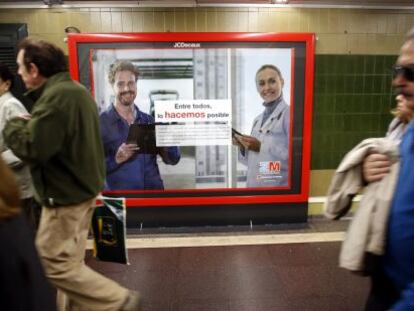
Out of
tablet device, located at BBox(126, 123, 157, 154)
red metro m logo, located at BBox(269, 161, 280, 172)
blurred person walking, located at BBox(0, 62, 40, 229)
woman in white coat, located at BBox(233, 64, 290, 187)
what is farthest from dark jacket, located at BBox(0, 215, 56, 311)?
red metro m logo, located at BBox(269, 161, 280, 172)

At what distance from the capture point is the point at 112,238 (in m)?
2.23

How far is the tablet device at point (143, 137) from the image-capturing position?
3.45m

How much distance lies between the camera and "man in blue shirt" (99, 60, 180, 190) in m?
3.39

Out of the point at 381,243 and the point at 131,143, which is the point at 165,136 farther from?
the point at 381,243

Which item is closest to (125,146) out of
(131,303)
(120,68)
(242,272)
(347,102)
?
(120,68)

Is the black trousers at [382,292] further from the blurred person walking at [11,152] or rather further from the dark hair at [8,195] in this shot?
the blurred person walking at [11,152]

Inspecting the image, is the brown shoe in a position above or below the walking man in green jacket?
below

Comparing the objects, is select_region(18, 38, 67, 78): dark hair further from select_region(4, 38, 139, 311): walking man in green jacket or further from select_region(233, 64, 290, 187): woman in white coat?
select_region(233, 64, 290, 187): woman in white coat

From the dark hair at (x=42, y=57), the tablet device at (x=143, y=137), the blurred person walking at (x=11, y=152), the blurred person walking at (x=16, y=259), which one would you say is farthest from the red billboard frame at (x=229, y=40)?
the blurred person walking at (x=16, y=259)

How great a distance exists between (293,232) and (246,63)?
5.69 feet

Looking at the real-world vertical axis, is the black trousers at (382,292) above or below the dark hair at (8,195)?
below

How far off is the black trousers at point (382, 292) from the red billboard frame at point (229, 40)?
2.37 m

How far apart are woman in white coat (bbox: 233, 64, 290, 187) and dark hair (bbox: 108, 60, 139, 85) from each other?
1177mm

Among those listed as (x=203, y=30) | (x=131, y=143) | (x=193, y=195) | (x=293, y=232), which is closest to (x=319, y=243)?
(x=293, y=232)
